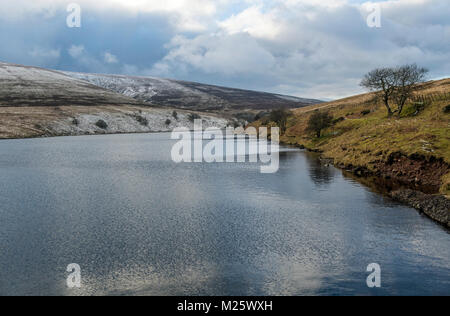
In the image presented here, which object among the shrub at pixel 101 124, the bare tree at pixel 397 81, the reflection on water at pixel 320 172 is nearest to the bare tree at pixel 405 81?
the bare tree at pixel 397 81

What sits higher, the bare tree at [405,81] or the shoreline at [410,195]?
the bare tree at [405,81]

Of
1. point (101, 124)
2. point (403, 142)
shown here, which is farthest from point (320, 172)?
point (101, 124)

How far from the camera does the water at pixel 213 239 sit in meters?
18.5

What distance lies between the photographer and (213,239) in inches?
975

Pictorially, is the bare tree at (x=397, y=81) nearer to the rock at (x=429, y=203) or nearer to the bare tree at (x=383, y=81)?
the bare tree at (x=383, y=81)

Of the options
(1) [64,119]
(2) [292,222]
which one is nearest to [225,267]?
(2) [292,222]

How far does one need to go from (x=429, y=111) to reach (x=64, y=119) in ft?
453

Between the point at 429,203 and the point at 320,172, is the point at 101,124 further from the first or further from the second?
the point at 429,203

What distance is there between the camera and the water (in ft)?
60.7

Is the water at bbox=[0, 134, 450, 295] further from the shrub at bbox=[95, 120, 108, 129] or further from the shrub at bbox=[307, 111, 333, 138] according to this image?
the shrub at bbox=[95, 120, 108, 129]

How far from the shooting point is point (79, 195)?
125ft

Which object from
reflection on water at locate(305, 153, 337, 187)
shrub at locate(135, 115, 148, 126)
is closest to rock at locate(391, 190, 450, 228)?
reflection on water at locate(305, 153, 337, 187)

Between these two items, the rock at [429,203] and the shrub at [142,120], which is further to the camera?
the shrub at [142,120]

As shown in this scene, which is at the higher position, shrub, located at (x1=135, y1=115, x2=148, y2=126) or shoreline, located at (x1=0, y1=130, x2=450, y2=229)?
shrub, located at (x1=135, y1=115, x2=148, y2=126)
